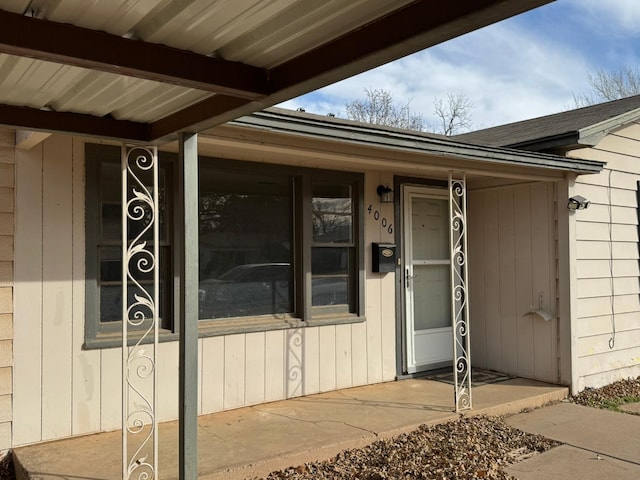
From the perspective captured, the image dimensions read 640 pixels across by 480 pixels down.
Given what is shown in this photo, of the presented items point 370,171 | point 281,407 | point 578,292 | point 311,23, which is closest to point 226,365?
point 281,407

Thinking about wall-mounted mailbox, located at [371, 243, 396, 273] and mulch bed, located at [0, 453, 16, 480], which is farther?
wall-mounted mailbox, located at [371, 243, 396, 273]

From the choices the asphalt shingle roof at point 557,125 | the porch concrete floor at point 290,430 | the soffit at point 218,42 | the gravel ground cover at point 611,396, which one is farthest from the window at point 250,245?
the gravel ground cover at point 611,396

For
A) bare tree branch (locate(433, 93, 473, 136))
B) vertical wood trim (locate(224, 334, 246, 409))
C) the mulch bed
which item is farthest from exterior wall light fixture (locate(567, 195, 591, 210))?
bare tree branch (locate(433, 93, 473, 136))

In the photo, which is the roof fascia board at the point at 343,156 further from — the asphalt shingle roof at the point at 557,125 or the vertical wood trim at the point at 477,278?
the vertical wood trim at the point at 477,278

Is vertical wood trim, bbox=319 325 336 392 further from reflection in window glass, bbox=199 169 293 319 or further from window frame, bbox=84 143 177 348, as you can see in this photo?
window frame, bbox=84 143 177 348

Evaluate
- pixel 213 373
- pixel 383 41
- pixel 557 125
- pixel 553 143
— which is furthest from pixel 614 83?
pixel 383 41

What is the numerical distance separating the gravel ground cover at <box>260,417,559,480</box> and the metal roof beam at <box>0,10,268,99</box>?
242 centimetres

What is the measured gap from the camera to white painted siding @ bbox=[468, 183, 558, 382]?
5.63 metres

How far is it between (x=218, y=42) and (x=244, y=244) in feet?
9.39

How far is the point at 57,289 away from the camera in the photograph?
3.61 m

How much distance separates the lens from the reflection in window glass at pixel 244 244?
14.5 feet

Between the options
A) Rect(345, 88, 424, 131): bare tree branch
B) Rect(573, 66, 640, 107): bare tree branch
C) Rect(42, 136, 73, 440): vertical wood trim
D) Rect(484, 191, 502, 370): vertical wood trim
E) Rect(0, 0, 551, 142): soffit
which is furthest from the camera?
Rect(345, 88, 424, 131): bare tree branch

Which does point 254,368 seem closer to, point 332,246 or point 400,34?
point 332,246

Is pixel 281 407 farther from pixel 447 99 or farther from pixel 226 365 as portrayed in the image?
pixel 447 99
